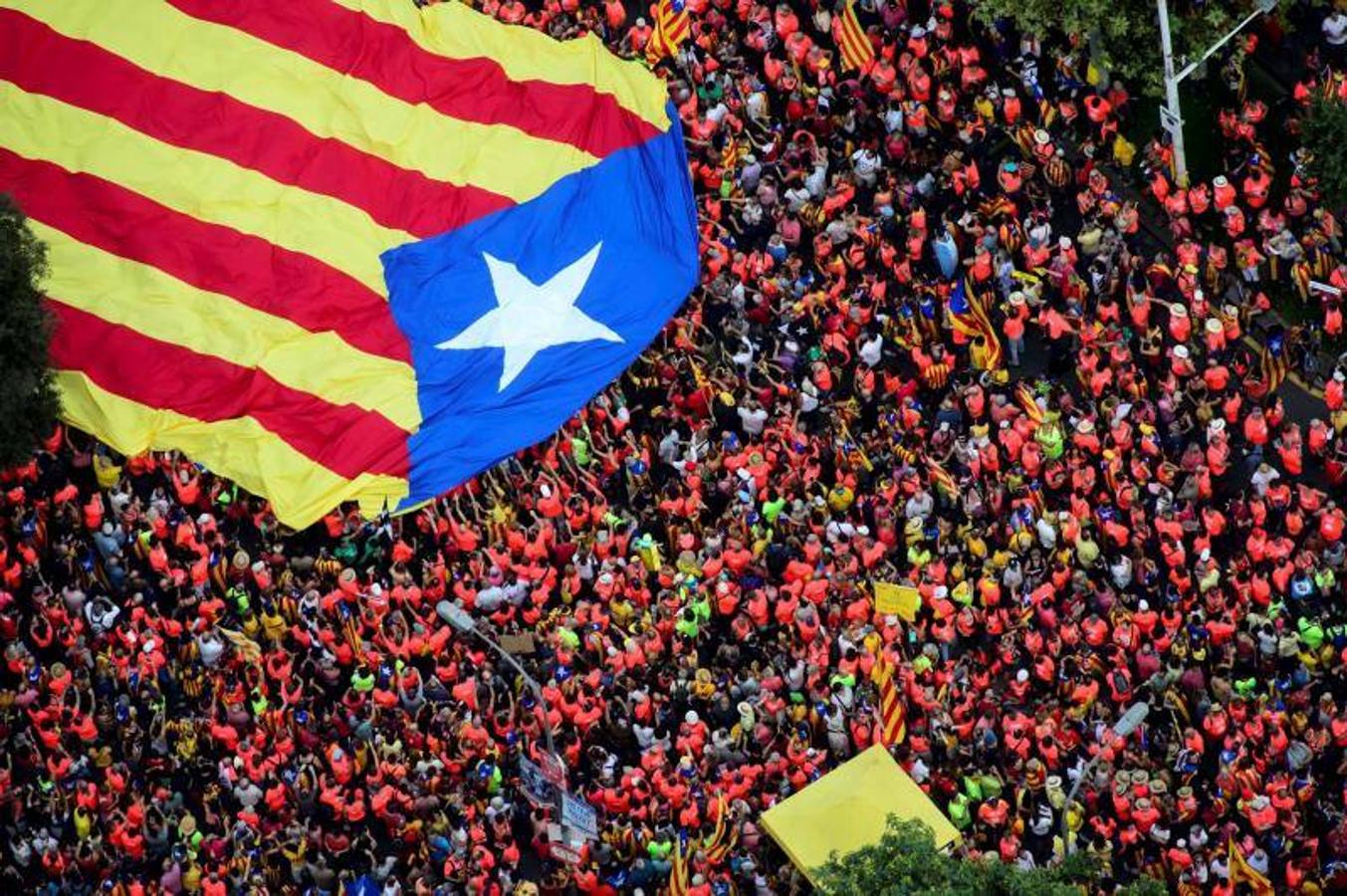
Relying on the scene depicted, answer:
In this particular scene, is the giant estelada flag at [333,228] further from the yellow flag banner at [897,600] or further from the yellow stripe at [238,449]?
the yellow flag banner at [897,600]

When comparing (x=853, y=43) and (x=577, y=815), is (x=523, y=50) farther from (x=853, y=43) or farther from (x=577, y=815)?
(x=577, y=815)

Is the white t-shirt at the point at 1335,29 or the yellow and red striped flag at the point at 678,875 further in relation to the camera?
the white t-shirt at the point at 1335,29

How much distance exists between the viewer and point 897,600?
46.3 meters

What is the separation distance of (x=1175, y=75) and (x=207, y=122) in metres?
16.6

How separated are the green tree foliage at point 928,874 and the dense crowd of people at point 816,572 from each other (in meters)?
1.93

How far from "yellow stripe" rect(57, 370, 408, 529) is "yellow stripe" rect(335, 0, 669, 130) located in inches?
321

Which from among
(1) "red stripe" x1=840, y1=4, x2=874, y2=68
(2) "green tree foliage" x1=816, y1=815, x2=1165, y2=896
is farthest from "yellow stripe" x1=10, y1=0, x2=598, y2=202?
(2) "green tree foliage" x1=816, y1=815, x2=1165, y2=896

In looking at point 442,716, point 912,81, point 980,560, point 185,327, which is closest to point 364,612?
point 442,716

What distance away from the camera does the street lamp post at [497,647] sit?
43.7m

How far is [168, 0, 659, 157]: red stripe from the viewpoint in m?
49.4

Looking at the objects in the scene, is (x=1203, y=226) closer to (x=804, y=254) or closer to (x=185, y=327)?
(x=804, y=254)

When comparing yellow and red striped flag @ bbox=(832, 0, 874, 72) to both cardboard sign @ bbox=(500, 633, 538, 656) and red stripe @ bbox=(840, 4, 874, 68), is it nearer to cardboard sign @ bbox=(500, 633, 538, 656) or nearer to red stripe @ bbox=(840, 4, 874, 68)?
red stripe @ bbox=(840, 4, 874, 68)

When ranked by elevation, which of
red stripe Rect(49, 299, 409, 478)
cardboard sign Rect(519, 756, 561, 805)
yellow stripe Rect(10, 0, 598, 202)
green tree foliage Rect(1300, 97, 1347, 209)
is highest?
green tree foliage Rect(1300, 97, 1347, 209)

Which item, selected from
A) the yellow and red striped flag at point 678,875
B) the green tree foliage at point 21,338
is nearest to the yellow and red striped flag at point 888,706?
the yellow and red striped flag at point 678,875
